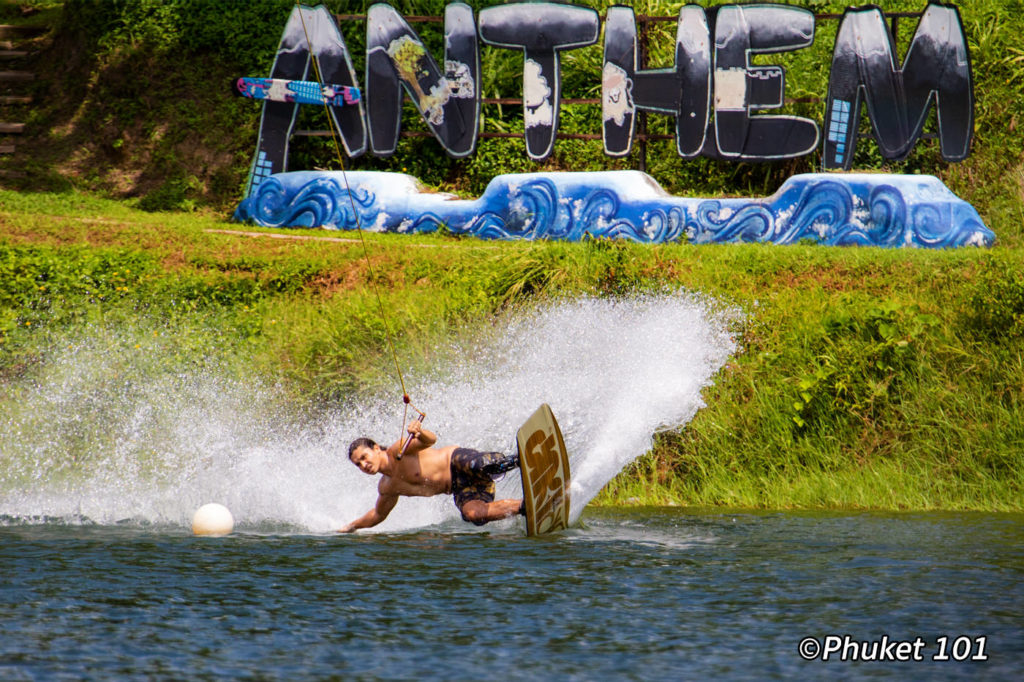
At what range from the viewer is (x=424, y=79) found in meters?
21.5

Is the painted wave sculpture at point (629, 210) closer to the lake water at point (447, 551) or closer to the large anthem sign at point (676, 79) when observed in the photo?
the large anthem sign at point (676, 79)

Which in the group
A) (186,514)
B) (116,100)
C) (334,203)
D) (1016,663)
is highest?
(116,100)

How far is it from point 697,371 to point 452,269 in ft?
12.6

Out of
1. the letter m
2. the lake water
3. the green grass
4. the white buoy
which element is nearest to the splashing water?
the lake water

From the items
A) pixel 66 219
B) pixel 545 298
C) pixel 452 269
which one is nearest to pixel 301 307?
pixel 452 269

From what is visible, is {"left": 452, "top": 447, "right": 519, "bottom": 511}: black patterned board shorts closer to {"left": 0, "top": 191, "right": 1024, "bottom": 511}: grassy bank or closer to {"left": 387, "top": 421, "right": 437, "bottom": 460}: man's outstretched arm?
{"left": 387, "top": 421, "right": 437, "bottom": 460}: man's outstretched arm

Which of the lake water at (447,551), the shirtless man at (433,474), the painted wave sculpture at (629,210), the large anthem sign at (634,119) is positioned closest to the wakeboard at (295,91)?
the large anthem sign at (634,119)

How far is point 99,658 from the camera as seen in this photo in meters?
6.71

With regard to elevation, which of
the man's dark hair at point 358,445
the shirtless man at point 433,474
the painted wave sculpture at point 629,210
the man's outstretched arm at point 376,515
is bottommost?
the man's outstretched arm at point 376,515

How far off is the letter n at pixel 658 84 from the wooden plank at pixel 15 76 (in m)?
11.8

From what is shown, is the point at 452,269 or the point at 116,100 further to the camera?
the point at 116,100

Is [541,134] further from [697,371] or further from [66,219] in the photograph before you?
[697,371]

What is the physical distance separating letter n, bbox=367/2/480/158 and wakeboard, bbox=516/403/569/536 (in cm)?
1244

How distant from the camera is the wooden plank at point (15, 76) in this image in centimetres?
2439
